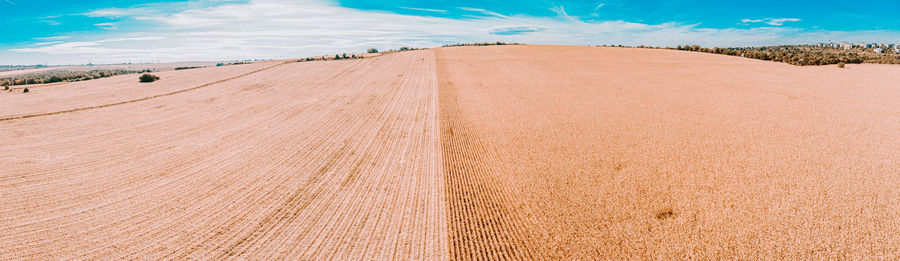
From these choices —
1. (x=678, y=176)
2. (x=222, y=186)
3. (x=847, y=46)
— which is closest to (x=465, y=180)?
(x=678, y=176)

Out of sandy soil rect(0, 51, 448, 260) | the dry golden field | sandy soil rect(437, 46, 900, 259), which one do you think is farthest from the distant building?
sandy soil rect(0, 51, 448, 260)

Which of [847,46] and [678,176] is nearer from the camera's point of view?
[678,176]

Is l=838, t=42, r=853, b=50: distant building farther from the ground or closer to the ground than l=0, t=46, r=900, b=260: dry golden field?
farther from the ground

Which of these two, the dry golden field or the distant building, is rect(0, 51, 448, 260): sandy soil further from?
the distant building

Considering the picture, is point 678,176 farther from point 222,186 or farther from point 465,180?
point 222,186

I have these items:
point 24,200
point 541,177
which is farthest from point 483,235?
point 24,200

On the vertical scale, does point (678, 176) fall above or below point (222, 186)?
above

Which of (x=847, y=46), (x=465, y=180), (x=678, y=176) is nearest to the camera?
(x=678, y=176)
